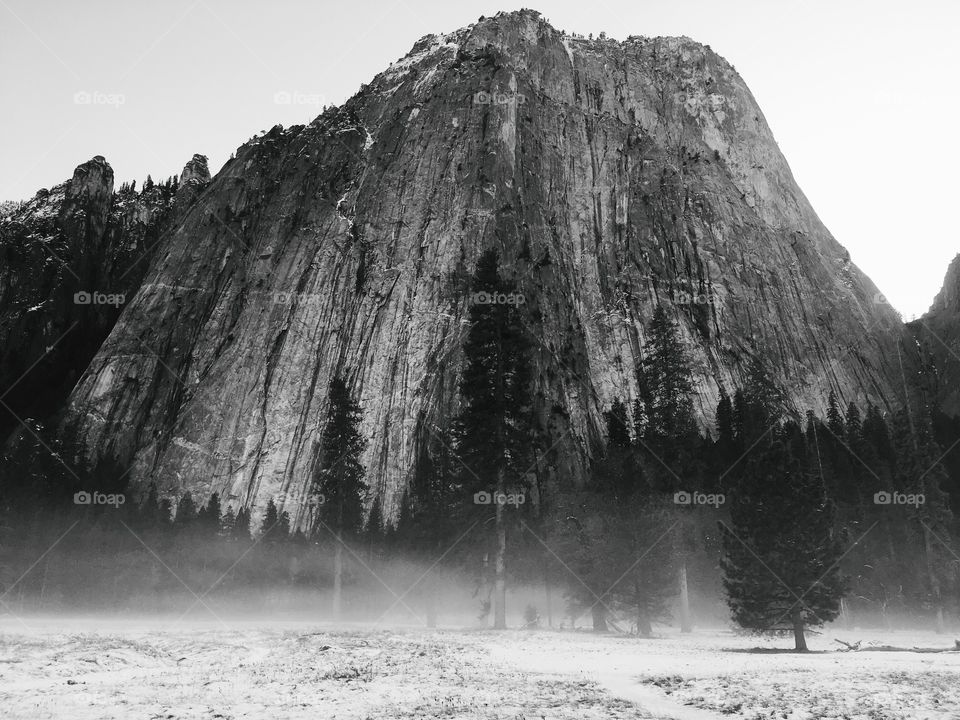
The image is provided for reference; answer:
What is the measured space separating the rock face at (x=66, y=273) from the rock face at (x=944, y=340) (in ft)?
338

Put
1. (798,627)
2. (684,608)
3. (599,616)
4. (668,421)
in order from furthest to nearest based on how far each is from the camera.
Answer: (668,421), (684,608), (599,616), (798,627)

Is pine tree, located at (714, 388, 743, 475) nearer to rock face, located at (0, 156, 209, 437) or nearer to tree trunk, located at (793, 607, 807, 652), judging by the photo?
tree trunk, located at (793, 607, 807, 652)

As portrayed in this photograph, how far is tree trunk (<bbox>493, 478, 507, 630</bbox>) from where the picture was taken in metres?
32.7

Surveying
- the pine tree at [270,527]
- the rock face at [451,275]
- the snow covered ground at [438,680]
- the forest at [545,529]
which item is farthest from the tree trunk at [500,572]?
the rock face at [451,275]

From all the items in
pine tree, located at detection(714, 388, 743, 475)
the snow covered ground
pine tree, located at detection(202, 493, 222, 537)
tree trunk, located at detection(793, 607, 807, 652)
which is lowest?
tree trunk, located at detection(793, 607, 807, 652)

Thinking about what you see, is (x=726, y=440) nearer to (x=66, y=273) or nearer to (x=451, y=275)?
(x=451, y=275)

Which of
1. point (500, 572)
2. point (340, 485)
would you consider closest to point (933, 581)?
point (500, 572)

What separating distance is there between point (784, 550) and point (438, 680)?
54.6 ft

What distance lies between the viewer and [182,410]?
256 feet

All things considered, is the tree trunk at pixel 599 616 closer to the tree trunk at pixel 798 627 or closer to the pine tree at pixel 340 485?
the tree trunk at pixel 798 627

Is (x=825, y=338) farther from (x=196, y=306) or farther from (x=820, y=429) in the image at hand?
(x=196, y=306)

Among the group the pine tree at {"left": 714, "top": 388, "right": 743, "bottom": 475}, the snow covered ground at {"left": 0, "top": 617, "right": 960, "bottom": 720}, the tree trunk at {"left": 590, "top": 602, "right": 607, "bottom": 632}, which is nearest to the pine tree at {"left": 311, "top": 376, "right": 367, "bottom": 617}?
the tree trunk at {"left": 590, "top": 602, "right": 607, "bottom": 632}

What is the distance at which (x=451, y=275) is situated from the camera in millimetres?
79375

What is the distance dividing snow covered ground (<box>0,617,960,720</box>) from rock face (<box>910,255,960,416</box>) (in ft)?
236
